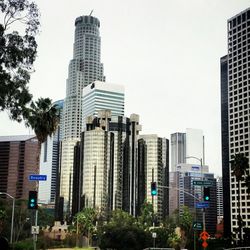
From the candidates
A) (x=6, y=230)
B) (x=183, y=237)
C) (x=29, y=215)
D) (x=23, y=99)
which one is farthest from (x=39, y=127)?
(x=183, y=237)

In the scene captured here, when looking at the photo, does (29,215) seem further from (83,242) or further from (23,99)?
(23,99)

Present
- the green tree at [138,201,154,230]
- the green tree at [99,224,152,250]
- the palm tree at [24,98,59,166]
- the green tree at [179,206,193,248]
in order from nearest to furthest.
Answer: the palm tree at [24,98,59,166] < the green tree at [99,224,152,250] < the green tree at [179,206,193,248] < the green tree at [138,201,154,230]

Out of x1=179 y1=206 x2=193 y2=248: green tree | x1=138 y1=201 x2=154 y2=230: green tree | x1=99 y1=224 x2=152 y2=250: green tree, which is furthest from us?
x1=138 y1=201 x2=154 y2=230: green tree

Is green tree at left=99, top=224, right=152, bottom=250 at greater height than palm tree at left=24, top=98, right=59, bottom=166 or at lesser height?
lesser

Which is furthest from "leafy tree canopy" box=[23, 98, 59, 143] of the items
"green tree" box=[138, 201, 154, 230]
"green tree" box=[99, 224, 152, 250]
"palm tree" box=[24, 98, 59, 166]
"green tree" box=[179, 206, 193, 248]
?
"green tree" box=[138, 201, 154, 230]

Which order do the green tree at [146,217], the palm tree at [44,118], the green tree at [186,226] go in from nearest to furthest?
the palm tree at [44,118], the green tree at [186,226], the green tree at [146,217]

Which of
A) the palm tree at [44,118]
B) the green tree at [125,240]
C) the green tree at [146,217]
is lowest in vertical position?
the green tree at [125,240]

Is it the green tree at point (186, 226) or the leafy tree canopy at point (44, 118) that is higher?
the leafy tree canopy at point (44, 118)

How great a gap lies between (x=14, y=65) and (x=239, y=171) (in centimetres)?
7693

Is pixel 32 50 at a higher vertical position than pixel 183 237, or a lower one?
higher

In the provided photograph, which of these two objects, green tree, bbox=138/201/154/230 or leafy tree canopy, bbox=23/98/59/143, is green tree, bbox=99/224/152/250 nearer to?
green tree, bbox=138/201/154/230

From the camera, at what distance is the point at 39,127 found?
195ft

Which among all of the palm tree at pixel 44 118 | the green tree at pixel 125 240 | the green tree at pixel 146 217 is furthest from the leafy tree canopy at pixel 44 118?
the green tree at pixel 146 217

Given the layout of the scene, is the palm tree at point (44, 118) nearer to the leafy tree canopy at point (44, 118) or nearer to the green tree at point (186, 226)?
the leafy tree canopy at point (44, 118)
